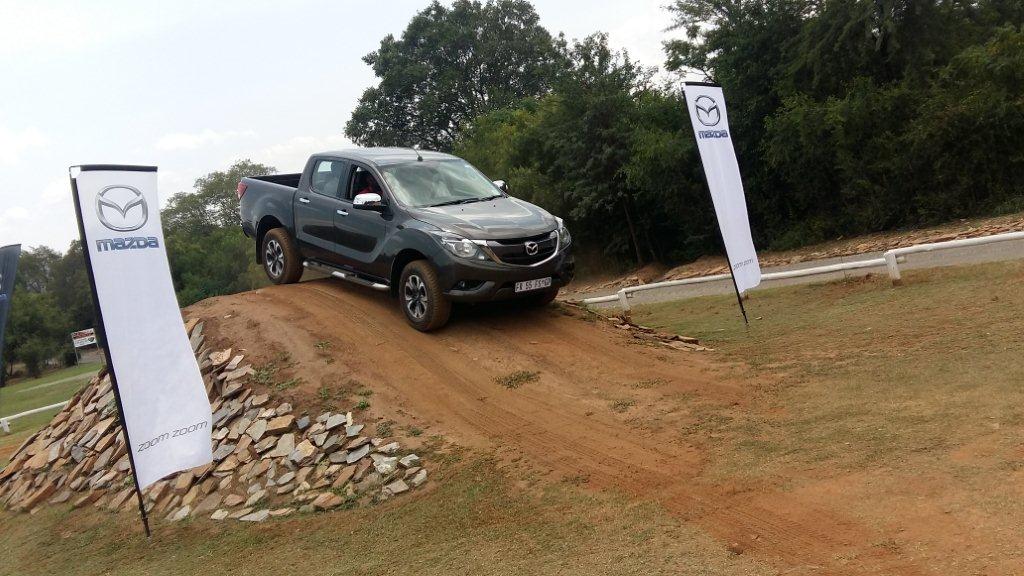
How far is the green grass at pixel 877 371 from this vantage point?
19.3ft

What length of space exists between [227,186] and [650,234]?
61.6 m

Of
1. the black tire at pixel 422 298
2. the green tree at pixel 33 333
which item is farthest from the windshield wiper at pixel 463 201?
the green tree at pixel 33 333

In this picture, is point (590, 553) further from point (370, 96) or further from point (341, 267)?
point (370, 96)

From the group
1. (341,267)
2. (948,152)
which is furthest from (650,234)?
(341,267)

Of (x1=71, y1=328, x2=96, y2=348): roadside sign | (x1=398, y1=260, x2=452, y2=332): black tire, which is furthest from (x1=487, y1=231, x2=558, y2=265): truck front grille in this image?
(x1=71, y1=328, x2=96, y2=348): roadside sign

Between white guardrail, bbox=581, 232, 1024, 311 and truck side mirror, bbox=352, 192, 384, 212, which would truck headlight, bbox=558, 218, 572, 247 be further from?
white guardrail, bbox=581, 232, 1024, 311

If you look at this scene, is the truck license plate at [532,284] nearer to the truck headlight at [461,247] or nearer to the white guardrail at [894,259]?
the truck headlight at [461,247]

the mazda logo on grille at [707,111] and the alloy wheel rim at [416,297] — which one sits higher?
the mazda logo on grille at [707,111]

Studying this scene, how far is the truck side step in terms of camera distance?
9930mm

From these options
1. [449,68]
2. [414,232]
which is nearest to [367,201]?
[414,232]

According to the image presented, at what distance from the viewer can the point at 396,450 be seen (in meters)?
7.27

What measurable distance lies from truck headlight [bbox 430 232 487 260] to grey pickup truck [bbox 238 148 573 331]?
1cm

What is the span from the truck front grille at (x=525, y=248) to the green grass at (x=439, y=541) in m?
2.85

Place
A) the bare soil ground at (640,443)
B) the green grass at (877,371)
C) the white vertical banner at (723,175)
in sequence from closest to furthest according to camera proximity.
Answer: the bare soil ground at (640,443) < the green grass at (877,371) < the white vertical banner at (723,175)
